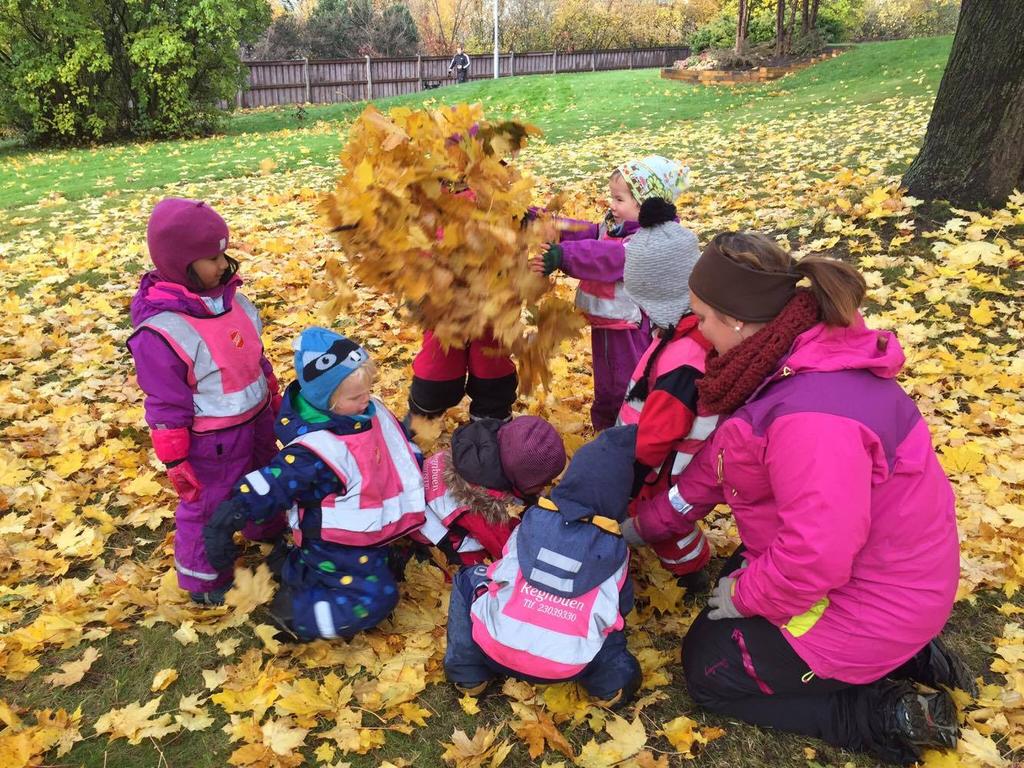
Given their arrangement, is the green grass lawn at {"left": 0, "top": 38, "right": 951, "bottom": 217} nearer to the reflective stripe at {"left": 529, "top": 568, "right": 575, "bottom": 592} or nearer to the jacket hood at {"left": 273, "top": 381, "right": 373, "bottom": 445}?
the jacket hood at {"left": 273, "top": 381, "right": 373, "bottom": 445}

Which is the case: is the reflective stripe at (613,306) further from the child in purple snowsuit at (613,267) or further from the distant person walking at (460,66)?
the distant person walking at (460,66)

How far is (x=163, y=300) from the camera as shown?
2742 millimetres

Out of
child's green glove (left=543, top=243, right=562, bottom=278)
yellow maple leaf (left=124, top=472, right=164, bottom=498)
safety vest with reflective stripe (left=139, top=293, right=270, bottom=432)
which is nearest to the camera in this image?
safety vest with reflective stripe (left=139, top=293, right=270, bottom=432)

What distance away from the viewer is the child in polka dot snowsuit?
2.58 metres

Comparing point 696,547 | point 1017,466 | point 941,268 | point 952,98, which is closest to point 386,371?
point 696,547

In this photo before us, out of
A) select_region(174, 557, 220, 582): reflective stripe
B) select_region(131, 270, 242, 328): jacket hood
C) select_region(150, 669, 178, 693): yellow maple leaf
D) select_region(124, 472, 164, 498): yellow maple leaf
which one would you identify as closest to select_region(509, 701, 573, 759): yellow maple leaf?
select_region(150, 669, 178, 693): yellow maple leaf

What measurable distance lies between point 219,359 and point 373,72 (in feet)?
108

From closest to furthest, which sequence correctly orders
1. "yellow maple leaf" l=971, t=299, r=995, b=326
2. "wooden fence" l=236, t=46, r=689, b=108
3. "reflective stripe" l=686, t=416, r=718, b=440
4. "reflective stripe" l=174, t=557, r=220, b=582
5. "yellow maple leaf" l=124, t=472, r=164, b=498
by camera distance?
"reflective stripe" l=686, t=416, r=718, b=440, "reflective stripe" l=174, t=557, r=220, b=582, "yellow maple leaf" l=124, t=472, r=164, b=498, "yellow maple leaf" l=971, t=299, r=995, b=326, "wooden fence" l=236, t=46, r=689, b=108

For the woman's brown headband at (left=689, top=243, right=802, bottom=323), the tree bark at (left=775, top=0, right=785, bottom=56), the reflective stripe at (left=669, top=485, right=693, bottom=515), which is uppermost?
the tree bark at (left=775, top=0, right=785, bottom=56)

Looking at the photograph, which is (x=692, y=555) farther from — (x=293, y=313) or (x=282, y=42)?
(x=282, y=42)

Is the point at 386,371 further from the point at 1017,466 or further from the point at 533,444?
the point at 1017,466

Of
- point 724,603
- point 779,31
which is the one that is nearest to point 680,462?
point 724,603

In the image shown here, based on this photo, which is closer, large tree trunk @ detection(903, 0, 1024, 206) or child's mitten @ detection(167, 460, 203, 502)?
child's mitten @ detection(167, 460, 203, 502)

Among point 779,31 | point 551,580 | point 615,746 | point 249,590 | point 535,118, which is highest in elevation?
point 779,31
